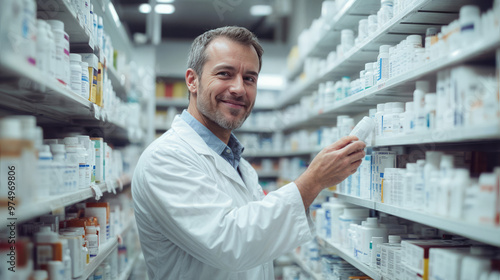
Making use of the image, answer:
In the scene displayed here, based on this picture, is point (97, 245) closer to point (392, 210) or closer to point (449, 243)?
point (392, 210)

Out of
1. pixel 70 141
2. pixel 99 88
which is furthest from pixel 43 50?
pixel 99 88

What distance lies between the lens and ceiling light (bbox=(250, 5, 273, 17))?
7.15m

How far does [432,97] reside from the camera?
1.59m

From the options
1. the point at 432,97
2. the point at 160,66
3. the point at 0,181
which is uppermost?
the point at 160,66

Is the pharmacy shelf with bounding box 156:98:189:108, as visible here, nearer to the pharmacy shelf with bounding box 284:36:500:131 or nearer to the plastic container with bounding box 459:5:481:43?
the pharmacy shelf with bounding box 284:36:500:131

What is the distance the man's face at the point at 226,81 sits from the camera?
6.72 feet

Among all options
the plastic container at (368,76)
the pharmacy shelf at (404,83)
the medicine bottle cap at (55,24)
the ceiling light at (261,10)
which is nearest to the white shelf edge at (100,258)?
the medicine bottle cap at (55,24)

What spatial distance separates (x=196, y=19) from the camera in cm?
848

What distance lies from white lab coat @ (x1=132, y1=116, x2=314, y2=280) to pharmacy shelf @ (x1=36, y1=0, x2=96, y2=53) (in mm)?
733

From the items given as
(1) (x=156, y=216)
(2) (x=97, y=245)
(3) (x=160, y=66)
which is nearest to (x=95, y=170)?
(2) (x=97, y=245)

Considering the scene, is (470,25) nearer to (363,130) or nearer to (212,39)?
(363,130)

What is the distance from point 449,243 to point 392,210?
11.1 inches

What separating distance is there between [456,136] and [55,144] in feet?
5.27

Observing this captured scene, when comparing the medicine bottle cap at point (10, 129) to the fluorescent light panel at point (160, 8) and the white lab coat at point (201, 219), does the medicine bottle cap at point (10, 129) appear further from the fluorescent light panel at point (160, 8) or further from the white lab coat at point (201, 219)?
the fluorescent light panel at point (160, 8)
